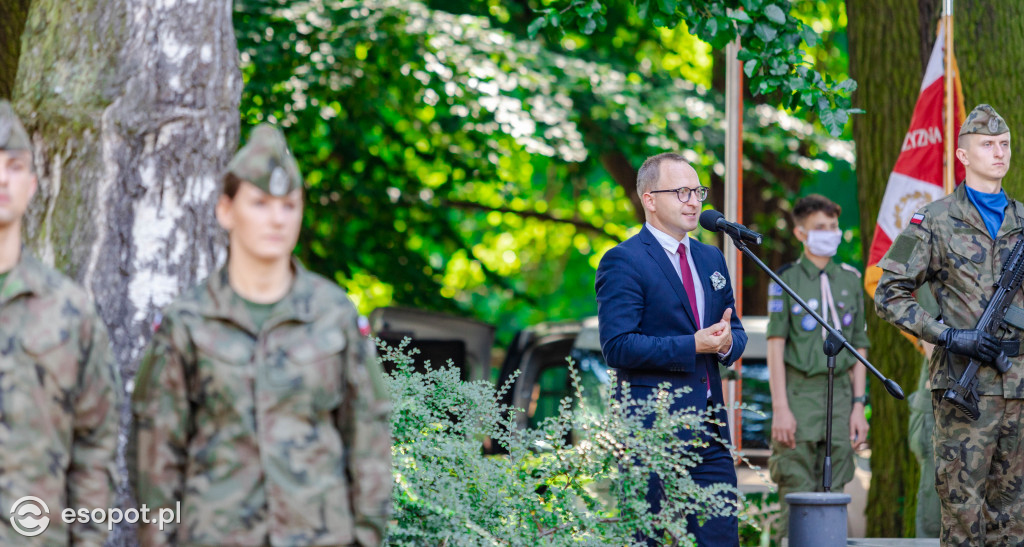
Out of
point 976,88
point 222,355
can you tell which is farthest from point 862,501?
point 222,355

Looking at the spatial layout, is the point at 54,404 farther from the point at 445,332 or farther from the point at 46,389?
the point at 445,332

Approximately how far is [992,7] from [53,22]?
18.3 ft

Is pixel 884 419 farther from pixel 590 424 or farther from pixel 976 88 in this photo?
pixel 590 424

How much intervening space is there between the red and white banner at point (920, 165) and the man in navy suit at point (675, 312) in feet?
8.24

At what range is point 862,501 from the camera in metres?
8.42

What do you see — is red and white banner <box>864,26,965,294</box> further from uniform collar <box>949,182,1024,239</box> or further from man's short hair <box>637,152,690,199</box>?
man's short hair <box>637,152,690,199</box>

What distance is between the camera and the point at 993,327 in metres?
5.00

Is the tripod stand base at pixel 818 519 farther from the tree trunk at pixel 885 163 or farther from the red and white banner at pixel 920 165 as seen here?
the tree trunk at pixel 885 163

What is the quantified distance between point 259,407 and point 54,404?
0.49 m

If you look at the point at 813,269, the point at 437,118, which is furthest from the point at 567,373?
the point at 437,118

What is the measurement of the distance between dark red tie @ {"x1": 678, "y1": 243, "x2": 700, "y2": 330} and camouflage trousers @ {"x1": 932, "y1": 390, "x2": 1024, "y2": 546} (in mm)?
1113

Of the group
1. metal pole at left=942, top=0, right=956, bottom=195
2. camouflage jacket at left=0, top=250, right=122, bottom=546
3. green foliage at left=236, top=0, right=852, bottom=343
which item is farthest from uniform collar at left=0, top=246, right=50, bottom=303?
green foliage at left=236, top=0, right=852, bottom=343

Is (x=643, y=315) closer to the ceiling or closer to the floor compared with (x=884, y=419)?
closer to the ceiling

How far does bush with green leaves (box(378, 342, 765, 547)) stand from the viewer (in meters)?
4.25
